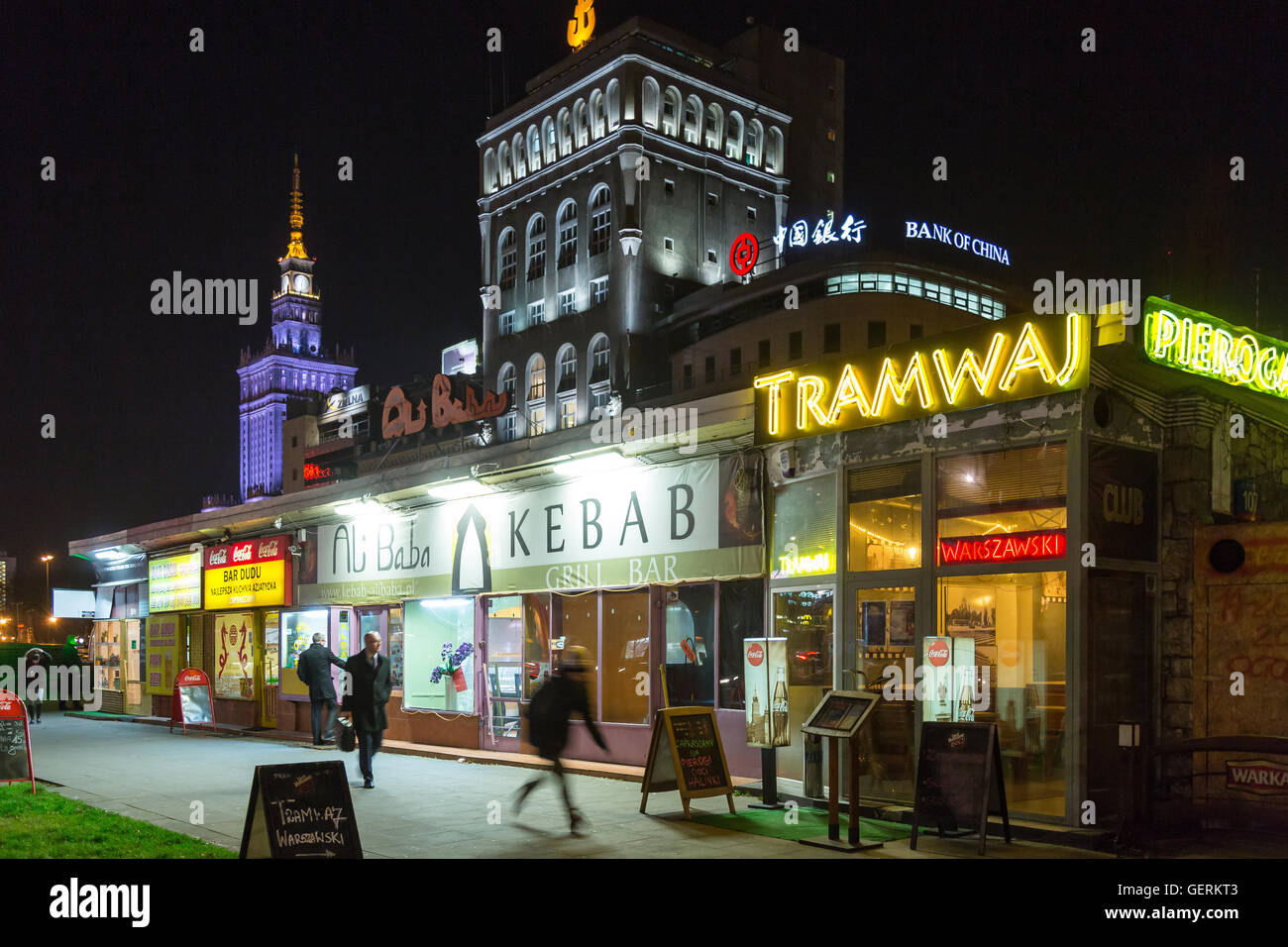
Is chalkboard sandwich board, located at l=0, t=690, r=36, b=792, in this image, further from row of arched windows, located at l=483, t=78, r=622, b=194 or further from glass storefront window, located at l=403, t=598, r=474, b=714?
row of arched windows, located at l=483, t=78, r=622, b=194

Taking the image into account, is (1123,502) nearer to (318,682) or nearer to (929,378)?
(929,378)

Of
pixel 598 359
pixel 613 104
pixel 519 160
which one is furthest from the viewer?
pixel 519 160

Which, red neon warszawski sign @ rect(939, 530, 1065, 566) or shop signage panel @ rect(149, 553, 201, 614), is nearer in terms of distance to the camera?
red neon warszawski sign @ rect(939, 530, 1065, 566)

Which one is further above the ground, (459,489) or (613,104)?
(613,104)

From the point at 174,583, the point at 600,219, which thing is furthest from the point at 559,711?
the point at 600,219

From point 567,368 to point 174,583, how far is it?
54473 millimetres

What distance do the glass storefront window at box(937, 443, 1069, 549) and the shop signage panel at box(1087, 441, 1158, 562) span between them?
280 millimetres

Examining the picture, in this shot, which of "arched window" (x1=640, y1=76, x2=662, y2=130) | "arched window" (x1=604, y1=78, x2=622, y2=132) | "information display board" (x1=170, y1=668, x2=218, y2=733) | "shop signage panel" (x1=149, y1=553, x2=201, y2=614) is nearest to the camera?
"information display board" (x1=170, y1=668, x2=218, y2=733)

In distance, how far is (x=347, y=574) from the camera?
72.0 feet

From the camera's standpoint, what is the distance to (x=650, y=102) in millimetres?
78562

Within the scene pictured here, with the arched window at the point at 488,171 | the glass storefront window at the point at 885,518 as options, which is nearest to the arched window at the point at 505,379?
the arched window at the point at 488,171

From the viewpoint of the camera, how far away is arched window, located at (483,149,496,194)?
291 feet

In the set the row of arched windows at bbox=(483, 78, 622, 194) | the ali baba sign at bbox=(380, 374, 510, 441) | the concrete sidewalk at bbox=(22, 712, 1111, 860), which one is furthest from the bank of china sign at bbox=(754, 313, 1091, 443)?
the row of arched windows at bbox=(483, 78, 622, 194)

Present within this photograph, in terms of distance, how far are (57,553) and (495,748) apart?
78.5 metres
